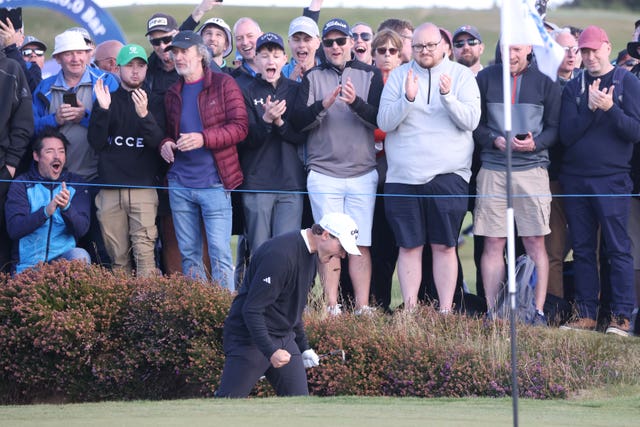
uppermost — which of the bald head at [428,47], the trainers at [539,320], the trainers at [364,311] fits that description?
the bald head at [428,47]

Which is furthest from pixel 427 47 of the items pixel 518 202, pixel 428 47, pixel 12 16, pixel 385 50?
pixel 12 16

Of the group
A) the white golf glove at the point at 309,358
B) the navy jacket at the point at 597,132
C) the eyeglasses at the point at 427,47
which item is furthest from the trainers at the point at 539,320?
the white golf glove at the point at 309,358

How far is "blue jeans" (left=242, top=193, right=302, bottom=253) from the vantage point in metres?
14.2

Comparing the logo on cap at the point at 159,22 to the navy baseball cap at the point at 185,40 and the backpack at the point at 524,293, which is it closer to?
the navy baseball cap at the point at 185,40

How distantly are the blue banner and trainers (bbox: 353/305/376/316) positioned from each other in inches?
235

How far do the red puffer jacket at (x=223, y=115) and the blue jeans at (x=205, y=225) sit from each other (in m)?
0.22

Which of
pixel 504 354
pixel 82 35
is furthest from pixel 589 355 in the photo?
pixel 82 35

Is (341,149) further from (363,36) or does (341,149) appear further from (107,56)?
(107,56)

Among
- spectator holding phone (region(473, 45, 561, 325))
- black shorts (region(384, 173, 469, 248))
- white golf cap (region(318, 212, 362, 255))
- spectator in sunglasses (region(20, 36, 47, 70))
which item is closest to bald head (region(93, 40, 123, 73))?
spectator in sunglasses (region(20, 36, 47, 70))

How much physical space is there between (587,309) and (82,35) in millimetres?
6527

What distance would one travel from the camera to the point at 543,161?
14117mm

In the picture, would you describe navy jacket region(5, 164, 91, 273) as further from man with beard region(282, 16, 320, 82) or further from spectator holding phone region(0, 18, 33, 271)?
man with beard region(282, 16, 320, 82)

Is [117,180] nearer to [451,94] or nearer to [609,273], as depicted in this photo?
[451,94]

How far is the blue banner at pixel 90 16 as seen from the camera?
58.5 ft
